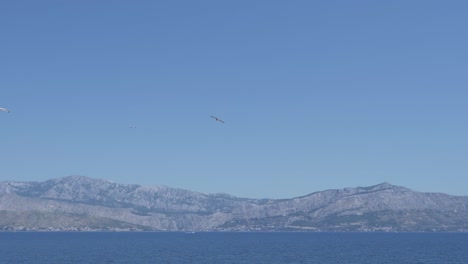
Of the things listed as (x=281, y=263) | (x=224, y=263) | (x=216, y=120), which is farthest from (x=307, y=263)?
(x=216, y=120)

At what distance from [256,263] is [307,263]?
17.5m

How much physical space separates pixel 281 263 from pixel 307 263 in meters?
8.87

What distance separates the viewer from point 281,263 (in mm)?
199000

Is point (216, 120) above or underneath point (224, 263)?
above

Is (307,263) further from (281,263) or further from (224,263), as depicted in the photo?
(224,263)

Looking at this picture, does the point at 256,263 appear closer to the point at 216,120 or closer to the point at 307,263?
the point at 307,263

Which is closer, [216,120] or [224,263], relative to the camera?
[216,120]

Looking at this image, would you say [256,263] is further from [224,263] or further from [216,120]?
[216,120]

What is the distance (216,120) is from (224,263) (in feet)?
387

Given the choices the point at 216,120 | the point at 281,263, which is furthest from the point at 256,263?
the point at 216,120

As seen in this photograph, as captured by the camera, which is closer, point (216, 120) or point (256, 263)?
point (216, 120)

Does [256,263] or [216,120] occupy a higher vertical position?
[216,120]

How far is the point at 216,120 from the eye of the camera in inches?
3602

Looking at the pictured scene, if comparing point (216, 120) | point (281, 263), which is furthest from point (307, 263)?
point (216, 120)
